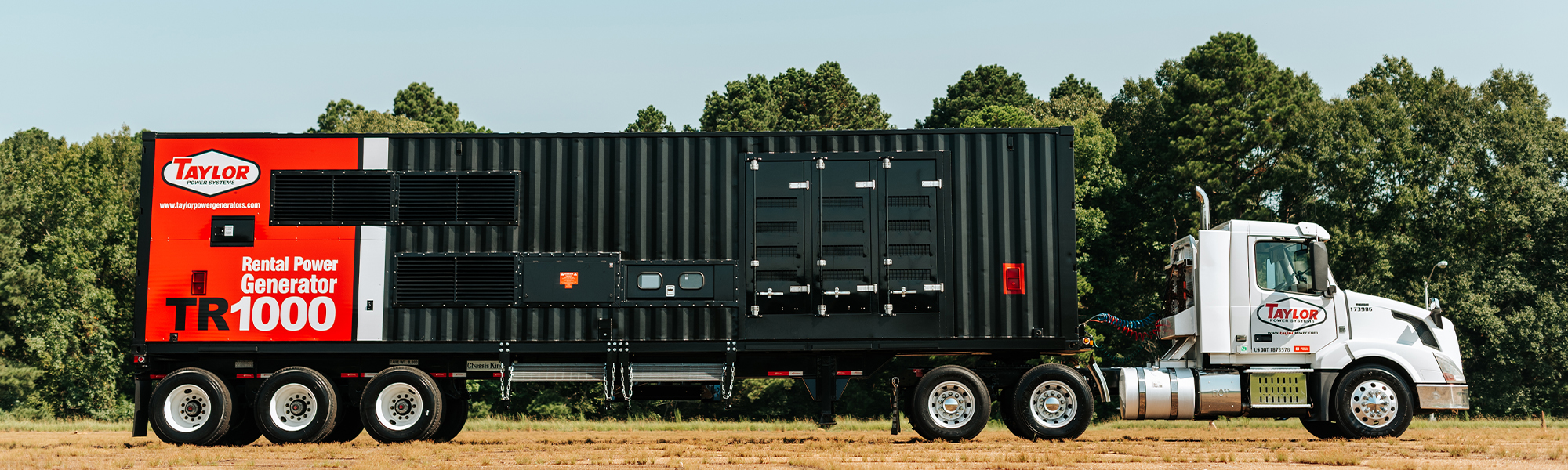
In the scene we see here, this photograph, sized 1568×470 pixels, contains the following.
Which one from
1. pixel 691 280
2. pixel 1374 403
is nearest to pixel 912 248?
pixel 691 280

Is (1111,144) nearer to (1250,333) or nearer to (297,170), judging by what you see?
(1250,333)


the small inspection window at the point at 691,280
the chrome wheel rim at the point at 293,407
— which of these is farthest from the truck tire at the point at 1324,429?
the chrome wheel rim at the point at 293,407

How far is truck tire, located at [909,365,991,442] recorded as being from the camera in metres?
13.9

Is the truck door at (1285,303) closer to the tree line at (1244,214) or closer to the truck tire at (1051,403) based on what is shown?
the truck tire at (1051,403)

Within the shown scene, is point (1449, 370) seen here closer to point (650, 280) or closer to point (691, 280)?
point (691, 280)

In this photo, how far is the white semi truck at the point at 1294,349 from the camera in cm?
1417

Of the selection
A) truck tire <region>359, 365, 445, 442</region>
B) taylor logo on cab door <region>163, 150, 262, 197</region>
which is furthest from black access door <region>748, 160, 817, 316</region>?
taylor logo on cab door <region>163, 150, 262, 197</region>

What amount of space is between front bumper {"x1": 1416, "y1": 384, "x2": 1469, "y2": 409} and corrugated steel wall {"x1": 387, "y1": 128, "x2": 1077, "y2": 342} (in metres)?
4.56

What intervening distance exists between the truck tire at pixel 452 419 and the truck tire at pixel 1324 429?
11121 mm

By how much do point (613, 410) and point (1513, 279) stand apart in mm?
28901

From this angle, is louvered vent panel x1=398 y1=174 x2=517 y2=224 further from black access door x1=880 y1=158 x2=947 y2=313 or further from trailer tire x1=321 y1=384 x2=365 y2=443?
black access door x1=880 y1=158 x2=947 y2=313

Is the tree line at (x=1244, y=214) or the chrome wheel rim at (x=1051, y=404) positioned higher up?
the tree line at (x=1244, y=214)

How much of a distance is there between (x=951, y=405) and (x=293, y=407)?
8.21 m

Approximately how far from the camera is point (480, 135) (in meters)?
14.1
